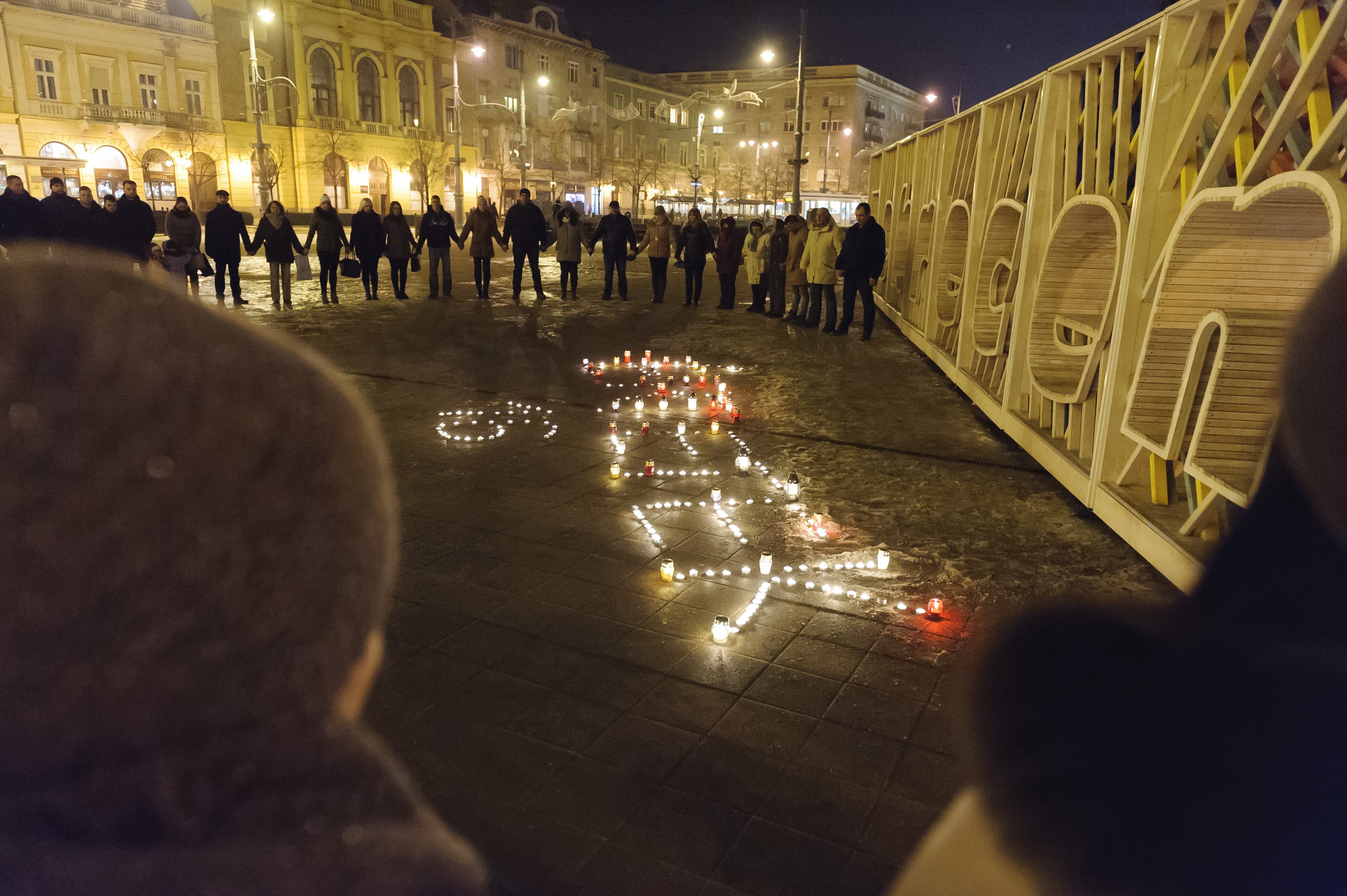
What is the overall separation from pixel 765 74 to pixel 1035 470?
85845 mm

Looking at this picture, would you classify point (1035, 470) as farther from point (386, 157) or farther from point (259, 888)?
point (386, 157)

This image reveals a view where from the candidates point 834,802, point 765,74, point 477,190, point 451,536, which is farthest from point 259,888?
point 765,74

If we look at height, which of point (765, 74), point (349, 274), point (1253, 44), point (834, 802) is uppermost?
point (765, 74)

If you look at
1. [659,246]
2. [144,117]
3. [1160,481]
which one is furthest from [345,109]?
[1160,481]

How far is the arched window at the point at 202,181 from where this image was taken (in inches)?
1710

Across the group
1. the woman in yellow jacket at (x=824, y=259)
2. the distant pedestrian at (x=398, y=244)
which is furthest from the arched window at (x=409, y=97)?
the woman in yellow jacket at (x=824, y=259)

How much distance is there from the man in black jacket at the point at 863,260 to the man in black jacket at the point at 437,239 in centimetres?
675

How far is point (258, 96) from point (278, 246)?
24.5m

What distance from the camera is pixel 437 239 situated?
16.2 m

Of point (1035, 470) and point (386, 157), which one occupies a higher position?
point (386, 157)

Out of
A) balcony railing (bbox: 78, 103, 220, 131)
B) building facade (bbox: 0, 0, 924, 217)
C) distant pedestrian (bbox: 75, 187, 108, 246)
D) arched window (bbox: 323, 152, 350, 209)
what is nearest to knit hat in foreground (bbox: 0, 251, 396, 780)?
distant pedestrian (bbox: 75, 187, 108, 246)

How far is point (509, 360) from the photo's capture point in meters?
11.1

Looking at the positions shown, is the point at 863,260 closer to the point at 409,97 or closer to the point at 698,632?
the point at 698,632

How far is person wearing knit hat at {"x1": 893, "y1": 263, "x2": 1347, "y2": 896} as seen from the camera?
3.01 feet
